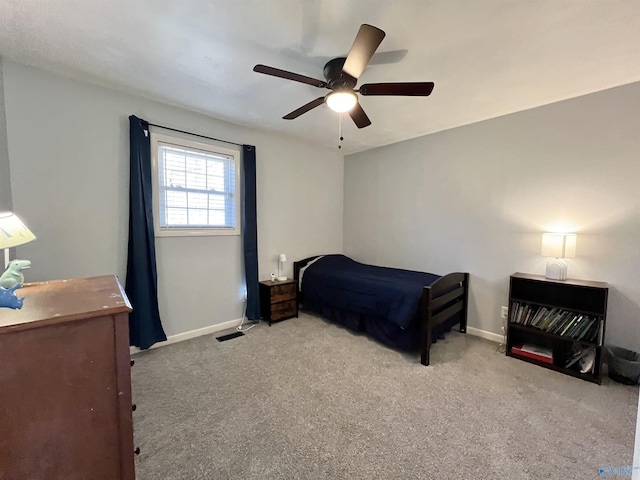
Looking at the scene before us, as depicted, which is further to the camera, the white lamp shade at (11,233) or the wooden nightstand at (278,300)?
the wooden nightstand at (278,300)

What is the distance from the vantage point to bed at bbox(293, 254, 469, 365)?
2.56 m

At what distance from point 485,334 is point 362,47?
3.18 m

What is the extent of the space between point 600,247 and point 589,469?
1862 millimetres

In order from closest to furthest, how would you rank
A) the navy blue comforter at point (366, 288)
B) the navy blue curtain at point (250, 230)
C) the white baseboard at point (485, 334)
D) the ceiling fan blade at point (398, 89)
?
the ceiling fan blade at point (398, 89), the navy blue comforter at point (366, 288), the white baseboard at point (485, 334), the navy blue curtain at point (250, 230)

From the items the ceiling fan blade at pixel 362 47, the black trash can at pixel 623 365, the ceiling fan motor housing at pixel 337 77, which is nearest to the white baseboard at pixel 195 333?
the ceiling fan motor housing at pixel 337 77

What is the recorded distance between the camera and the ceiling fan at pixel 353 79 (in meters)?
1.47

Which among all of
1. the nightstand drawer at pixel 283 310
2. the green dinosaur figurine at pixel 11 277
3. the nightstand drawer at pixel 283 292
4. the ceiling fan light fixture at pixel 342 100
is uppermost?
the ceiling fan light fixture at pixel 342 100

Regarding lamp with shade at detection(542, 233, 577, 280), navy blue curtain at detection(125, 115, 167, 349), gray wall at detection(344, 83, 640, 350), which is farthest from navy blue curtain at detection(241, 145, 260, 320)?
lamp with shade at detection(542, 233, 577, 280)

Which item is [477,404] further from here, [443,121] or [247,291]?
[443,121]

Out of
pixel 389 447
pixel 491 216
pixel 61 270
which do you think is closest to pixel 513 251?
pixel 491 216

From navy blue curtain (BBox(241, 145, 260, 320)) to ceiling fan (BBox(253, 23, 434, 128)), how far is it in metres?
1.31

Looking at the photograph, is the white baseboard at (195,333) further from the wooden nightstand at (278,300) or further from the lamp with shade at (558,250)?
the lamp with shade at (558,250)

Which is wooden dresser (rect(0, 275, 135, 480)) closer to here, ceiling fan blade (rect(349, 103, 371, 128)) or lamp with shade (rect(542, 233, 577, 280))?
ceiling fan blade (rect(349, 103, 371, 128))

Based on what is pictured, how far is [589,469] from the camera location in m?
1.44
